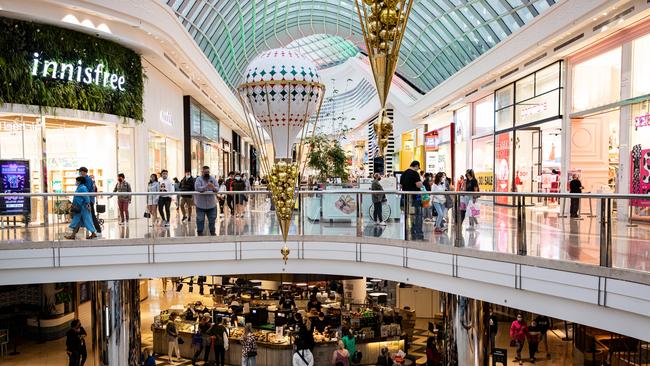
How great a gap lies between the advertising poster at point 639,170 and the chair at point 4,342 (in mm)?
16453

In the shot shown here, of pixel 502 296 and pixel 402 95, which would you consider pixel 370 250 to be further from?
pixel 402 95

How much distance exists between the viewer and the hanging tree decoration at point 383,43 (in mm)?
2637

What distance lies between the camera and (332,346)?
14.4 m

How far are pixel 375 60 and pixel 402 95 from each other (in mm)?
34077

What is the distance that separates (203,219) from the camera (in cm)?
1016

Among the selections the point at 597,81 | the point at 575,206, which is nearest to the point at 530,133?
the point at 597,81

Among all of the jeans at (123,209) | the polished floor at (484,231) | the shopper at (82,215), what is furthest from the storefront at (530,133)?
the shopper at (82,215)

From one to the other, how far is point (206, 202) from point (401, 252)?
3.91 metres

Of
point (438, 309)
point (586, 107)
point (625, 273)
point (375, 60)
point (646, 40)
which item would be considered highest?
point (646, 40)

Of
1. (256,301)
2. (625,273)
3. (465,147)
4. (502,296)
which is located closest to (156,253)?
(502,296)

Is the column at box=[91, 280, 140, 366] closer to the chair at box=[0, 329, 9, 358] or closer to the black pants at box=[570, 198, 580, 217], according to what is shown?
the chair at box=[0, 329, 9, 358]

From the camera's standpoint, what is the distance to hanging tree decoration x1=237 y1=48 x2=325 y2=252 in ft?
21.3

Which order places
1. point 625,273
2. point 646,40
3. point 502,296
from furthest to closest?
point 646,40 < point 502,296 < point 625,273

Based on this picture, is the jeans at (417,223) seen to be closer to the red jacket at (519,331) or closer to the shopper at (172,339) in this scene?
the red jacket at (519,331)
